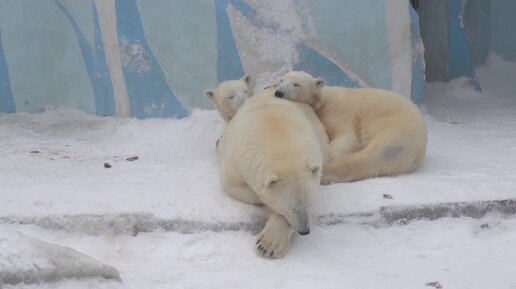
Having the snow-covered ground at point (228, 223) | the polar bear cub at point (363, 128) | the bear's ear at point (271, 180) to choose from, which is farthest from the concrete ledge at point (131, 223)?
the polar bear cub at point (363, 128)

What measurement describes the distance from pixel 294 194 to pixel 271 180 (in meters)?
0.14

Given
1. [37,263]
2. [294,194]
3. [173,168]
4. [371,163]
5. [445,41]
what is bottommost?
[445,41]

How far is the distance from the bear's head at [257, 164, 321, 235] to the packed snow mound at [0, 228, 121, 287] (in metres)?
1.12

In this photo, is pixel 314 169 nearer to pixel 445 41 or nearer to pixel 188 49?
pixel 188 49

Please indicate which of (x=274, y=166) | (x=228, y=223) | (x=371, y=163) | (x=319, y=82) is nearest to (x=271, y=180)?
(x=274, y=166)

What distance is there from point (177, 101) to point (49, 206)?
240 cm

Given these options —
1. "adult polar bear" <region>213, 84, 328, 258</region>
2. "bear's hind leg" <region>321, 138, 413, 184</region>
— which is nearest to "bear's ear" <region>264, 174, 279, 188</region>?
"adult polar bear" <region>213, 84, 328, 258</region>

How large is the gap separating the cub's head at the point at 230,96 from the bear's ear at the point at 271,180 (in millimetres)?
1519

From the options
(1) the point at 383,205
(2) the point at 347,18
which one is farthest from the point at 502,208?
(2) the point at 347,18

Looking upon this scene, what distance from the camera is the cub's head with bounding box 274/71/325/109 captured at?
5.16 m

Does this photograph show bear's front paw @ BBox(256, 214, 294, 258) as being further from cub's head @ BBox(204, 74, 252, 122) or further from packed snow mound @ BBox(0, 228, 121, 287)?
cub's head @ BBox(204, 74, 252, 122)

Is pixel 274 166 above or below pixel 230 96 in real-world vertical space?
above

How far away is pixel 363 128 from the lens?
518 centimetres

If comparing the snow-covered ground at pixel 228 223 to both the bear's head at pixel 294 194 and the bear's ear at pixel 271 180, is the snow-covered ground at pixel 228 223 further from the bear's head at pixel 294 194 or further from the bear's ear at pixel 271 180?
the bear's ear at pixel 271 180
